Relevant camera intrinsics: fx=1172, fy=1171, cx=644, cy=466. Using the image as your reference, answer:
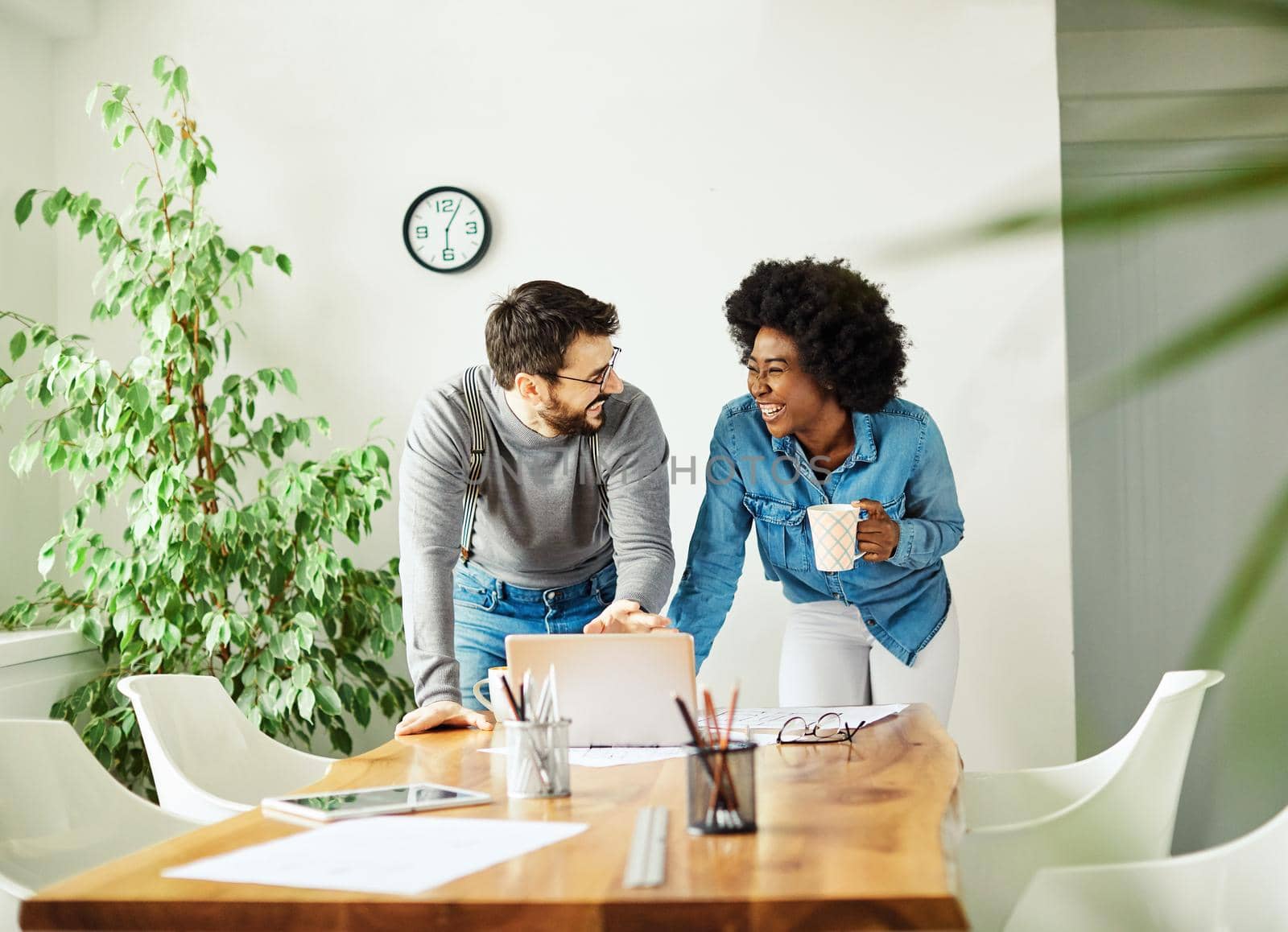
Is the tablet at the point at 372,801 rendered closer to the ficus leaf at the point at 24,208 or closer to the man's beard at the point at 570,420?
the man's beard at the point at 570,420

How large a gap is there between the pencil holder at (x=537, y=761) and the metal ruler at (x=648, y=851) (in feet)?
0.50

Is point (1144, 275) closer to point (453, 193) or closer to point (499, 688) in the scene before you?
point (453, 193)

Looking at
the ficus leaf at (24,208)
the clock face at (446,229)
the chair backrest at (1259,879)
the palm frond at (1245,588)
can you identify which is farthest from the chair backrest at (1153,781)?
the ficus leaf at (24,208)

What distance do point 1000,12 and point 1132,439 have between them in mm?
1319

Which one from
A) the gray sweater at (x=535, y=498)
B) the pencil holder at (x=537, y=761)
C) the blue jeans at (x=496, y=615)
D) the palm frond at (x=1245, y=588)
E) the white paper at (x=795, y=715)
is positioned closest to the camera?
the palm frond at (x=1245, y=588)

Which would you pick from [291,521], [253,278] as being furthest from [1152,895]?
[253,278]

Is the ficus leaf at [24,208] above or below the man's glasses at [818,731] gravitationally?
above

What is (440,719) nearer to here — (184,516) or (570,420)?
(570,420)

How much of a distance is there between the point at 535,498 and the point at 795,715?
30.7 inches

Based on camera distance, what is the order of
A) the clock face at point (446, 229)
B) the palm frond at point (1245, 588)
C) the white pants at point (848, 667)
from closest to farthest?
the palm frond at point (1245, 588)
the white pants at point (848, 667)
the clock face at point (446, 229)

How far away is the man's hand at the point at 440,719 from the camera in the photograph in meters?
2.02

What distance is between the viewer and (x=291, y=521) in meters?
3.43

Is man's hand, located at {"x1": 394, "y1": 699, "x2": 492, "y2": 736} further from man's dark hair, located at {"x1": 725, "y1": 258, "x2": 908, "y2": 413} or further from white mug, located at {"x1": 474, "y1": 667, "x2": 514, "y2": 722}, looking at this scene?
man's dark hair, located at {"x1": 725, "y1": 258, "x2": 908, "y2": 413}

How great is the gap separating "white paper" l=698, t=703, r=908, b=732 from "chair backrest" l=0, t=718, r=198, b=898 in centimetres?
94
